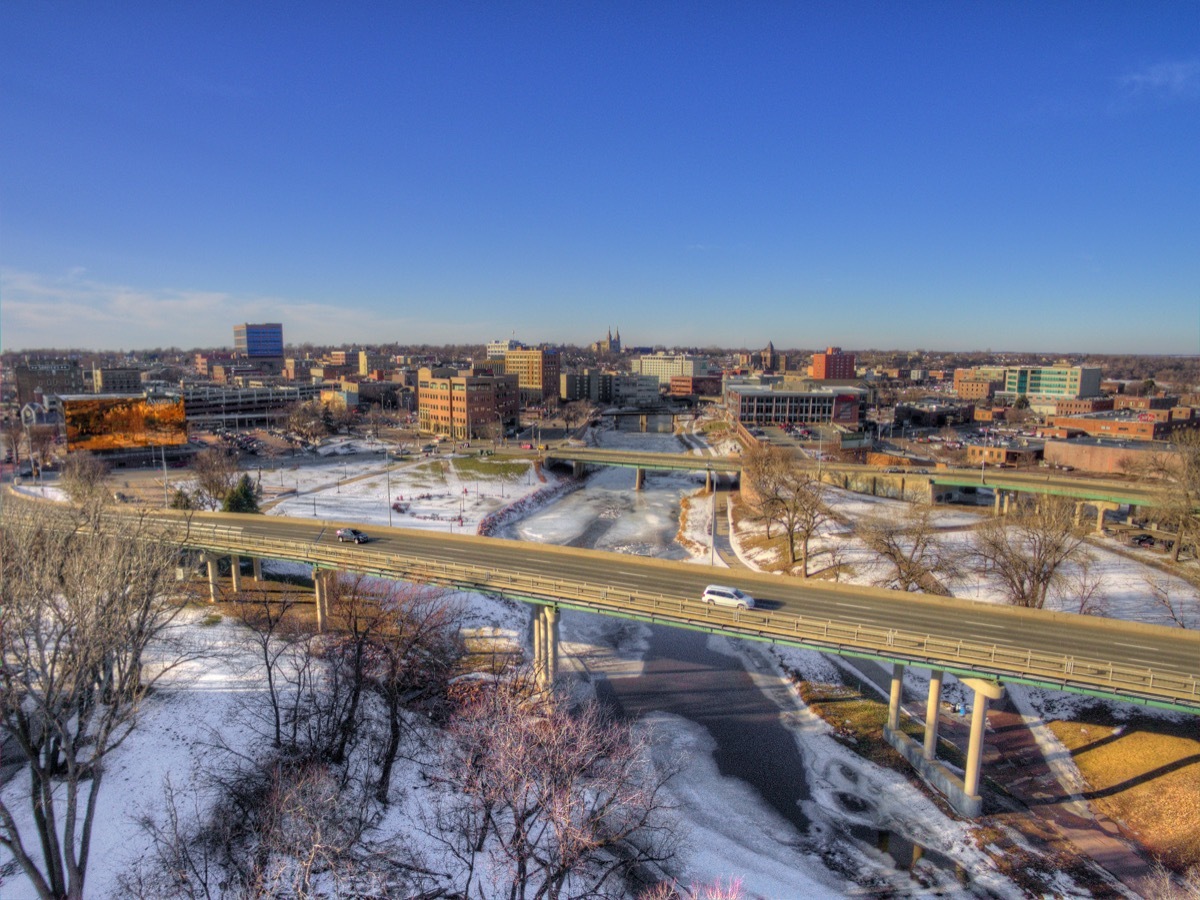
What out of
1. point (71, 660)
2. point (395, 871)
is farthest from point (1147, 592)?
point (71, 660)

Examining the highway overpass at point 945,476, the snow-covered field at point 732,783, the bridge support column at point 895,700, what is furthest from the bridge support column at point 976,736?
the highway overpass at point 945,476

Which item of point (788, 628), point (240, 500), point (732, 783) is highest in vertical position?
point (240, 500)

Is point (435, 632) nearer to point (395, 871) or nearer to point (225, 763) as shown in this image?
point (225, 763)

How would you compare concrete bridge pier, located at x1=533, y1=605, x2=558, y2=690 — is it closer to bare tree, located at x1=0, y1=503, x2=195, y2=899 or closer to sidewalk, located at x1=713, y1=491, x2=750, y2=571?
bare tree, located at x1=0, y1=503, x2=195, y2=899

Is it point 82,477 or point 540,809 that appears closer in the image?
point 540,809

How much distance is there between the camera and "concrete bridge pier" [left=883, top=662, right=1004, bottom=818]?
26.8m

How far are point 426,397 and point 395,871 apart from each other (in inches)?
4794

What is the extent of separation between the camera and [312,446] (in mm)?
120438

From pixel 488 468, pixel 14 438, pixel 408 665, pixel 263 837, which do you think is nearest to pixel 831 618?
pixel 408 665

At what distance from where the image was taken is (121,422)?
92.1 m

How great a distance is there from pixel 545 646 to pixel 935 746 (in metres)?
18.7

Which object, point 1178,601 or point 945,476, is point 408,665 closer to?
point 1178,601

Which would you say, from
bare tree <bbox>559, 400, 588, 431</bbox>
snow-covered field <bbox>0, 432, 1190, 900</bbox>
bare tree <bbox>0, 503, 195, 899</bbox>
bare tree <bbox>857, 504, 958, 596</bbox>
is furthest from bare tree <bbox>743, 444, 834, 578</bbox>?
bare tree <bbox>559, 400, 588, 431</bbox>

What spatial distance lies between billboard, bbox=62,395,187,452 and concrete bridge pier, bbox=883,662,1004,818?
96.2m
